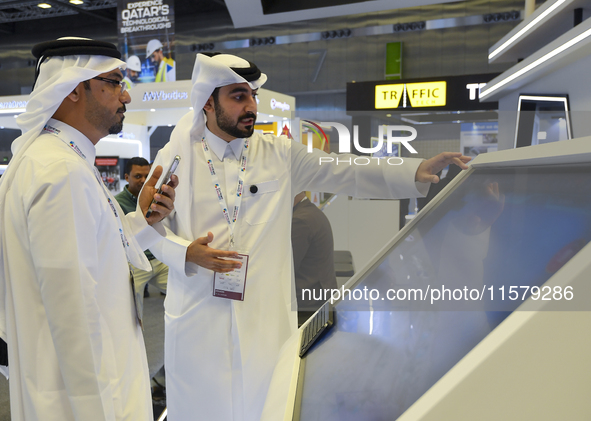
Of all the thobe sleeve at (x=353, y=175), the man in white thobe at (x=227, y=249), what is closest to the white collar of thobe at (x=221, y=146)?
the man in white thobe at (x=227, y=249)

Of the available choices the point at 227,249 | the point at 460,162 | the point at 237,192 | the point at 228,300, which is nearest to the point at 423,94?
the point at 237,192

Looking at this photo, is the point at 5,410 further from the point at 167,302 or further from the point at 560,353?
the point at 560,353

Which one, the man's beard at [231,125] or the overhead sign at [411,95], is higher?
the overhead sign at [411,95]

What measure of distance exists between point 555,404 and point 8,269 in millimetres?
1247

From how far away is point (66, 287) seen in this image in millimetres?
1126

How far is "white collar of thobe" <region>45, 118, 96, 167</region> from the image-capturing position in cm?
132

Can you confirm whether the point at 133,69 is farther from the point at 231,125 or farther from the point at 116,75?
the point at 116,75

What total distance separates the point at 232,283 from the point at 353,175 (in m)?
0.62

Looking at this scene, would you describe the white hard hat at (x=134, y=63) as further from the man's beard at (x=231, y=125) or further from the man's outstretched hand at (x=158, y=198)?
the man's outstretched hand at (x=158, y=198)

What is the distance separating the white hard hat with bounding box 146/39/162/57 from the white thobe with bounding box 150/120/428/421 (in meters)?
6.56

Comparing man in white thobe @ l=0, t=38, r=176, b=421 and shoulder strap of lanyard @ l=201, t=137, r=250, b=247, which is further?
shoulder strap of lanyard @ l=201, t=137, r=250, b=247

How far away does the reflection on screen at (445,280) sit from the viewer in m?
0.64

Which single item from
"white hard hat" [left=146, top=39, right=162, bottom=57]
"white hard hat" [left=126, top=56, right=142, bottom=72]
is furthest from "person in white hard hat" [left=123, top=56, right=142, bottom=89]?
"white hard hat" [left=146, top=39, right=162, bottom=57]

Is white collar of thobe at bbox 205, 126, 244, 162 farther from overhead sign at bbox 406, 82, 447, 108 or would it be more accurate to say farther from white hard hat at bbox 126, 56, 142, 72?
white hard hat at bbox 126, 56, 142, 72
